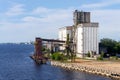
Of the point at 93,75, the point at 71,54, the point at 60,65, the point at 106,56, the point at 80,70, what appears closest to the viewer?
the point at 93,75

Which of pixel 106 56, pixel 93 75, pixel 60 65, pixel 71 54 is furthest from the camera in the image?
pixel 106 56

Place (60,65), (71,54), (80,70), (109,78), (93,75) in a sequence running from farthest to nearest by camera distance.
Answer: (71,54) → (60,65) → (80,70) → (93,75) → (109,78)

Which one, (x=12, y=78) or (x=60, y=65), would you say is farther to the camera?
(x=60, y=65)

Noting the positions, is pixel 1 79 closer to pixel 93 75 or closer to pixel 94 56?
pixel 93 75

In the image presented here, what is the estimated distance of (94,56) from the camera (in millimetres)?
188500

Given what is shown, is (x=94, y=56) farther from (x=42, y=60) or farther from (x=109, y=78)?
(x=109, y=78)

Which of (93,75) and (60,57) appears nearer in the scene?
(93,75)

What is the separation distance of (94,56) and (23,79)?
3042 inches

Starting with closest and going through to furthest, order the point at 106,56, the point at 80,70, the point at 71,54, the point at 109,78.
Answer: the point at 109,78, the point at 80,70, the point at 71,54, the point at 106,56

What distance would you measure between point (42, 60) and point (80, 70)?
1837 inches

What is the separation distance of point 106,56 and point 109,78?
86758mm

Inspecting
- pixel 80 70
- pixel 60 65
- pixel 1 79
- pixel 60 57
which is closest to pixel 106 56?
pixel 60 57

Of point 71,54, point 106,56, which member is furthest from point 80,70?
point 106,56

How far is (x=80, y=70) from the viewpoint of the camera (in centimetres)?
13838
